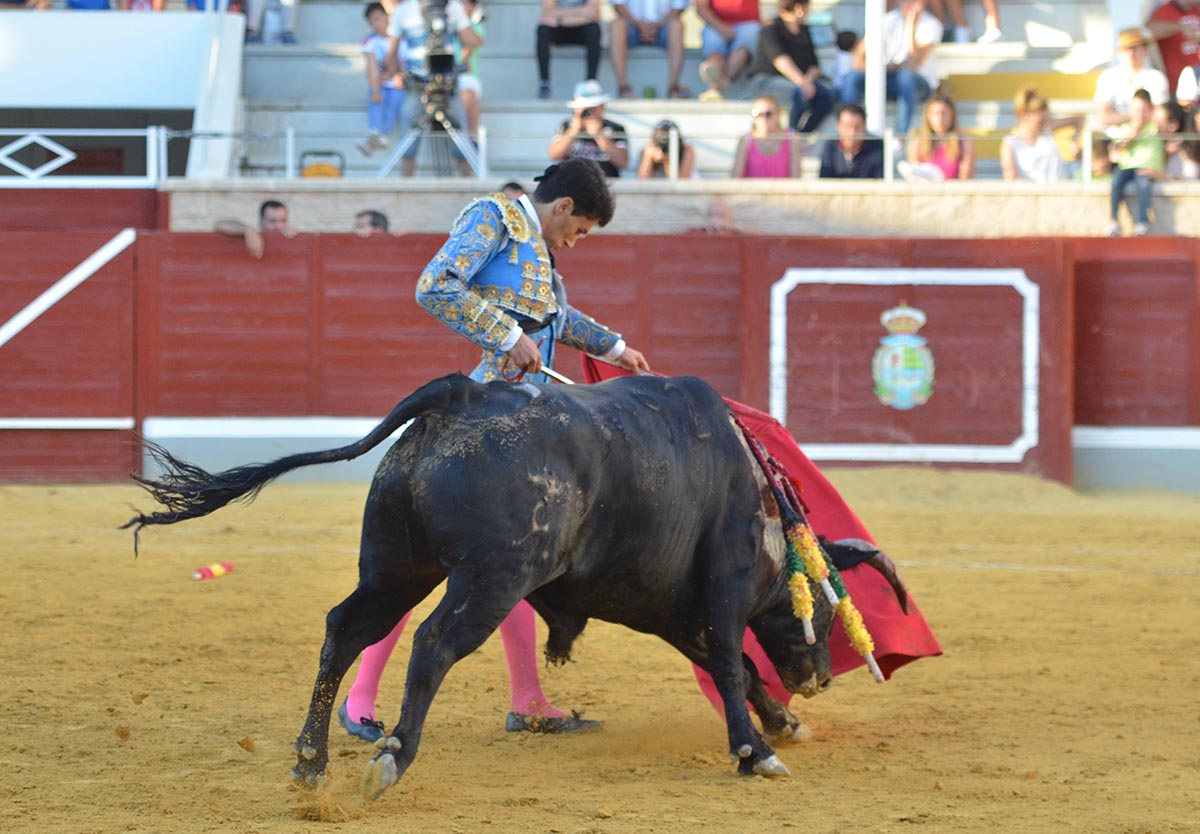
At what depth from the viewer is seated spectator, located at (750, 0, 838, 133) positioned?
10.6 m

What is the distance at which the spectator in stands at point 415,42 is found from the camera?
10.5m

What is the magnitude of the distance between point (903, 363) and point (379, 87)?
393 centimetres

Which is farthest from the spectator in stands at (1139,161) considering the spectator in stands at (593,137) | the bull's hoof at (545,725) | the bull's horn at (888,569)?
the bull's hoof at (545,725)

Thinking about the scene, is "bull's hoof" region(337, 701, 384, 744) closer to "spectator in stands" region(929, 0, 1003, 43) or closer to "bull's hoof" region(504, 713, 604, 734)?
"bull's hoof" region(504, 713, 604, 734)

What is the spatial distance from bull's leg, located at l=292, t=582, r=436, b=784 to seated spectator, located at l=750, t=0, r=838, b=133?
7999 mm

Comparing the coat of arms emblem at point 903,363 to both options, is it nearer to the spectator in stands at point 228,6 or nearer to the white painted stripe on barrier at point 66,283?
the white painted stripe on barrier at point 66,283

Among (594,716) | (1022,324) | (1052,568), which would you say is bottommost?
(594,716)

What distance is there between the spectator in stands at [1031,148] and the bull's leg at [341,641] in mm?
7545

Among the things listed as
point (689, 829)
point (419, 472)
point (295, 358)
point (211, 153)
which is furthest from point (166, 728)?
point (211, 153)

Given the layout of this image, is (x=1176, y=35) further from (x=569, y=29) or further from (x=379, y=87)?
(x=379, y=87)

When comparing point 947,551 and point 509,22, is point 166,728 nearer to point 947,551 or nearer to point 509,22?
point 947,551

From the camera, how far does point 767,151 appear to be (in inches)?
385

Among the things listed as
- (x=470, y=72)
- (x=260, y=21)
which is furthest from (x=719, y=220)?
(x=260, y=21)

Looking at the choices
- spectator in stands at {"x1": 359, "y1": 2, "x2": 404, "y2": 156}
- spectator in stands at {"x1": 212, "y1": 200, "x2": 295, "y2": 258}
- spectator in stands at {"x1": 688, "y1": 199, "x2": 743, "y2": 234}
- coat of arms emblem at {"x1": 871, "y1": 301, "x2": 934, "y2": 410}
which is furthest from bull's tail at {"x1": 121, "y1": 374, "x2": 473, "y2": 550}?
spectator in stands at {"x1": 359, "y1": 2, "x2": 404, "y2": 156}
